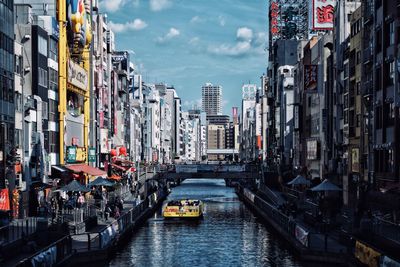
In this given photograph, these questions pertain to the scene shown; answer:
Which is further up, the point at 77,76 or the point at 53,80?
the point at 77,76

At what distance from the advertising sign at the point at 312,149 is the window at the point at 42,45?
138 ft

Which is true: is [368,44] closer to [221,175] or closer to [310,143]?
[310,143]

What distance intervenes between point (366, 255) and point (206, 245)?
24047 millimetres

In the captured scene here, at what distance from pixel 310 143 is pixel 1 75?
59636mm

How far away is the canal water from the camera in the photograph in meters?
49.8

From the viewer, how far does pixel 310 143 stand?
106m

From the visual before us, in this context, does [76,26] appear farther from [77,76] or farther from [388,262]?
[388,262]

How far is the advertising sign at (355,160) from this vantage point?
7469 cm

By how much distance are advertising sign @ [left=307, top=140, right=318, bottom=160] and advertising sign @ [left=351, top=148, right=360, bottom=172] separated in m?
23.2

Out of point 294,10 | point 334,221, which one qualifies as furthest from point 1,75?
point 294,10

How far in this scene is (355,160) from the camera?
7625 cm

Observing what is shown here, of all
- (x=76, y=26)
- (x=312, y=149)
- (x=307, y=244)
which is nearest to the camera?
(x=307, y=244)

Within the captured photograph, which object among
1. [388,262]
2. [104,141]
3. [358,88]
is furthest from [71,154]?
[388,262]

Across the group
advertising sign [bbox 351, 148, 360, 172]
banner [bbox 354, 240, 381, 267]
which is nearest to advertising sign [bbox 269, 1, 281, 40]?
advertising sign [bbox 351, 148, 360, 172]
